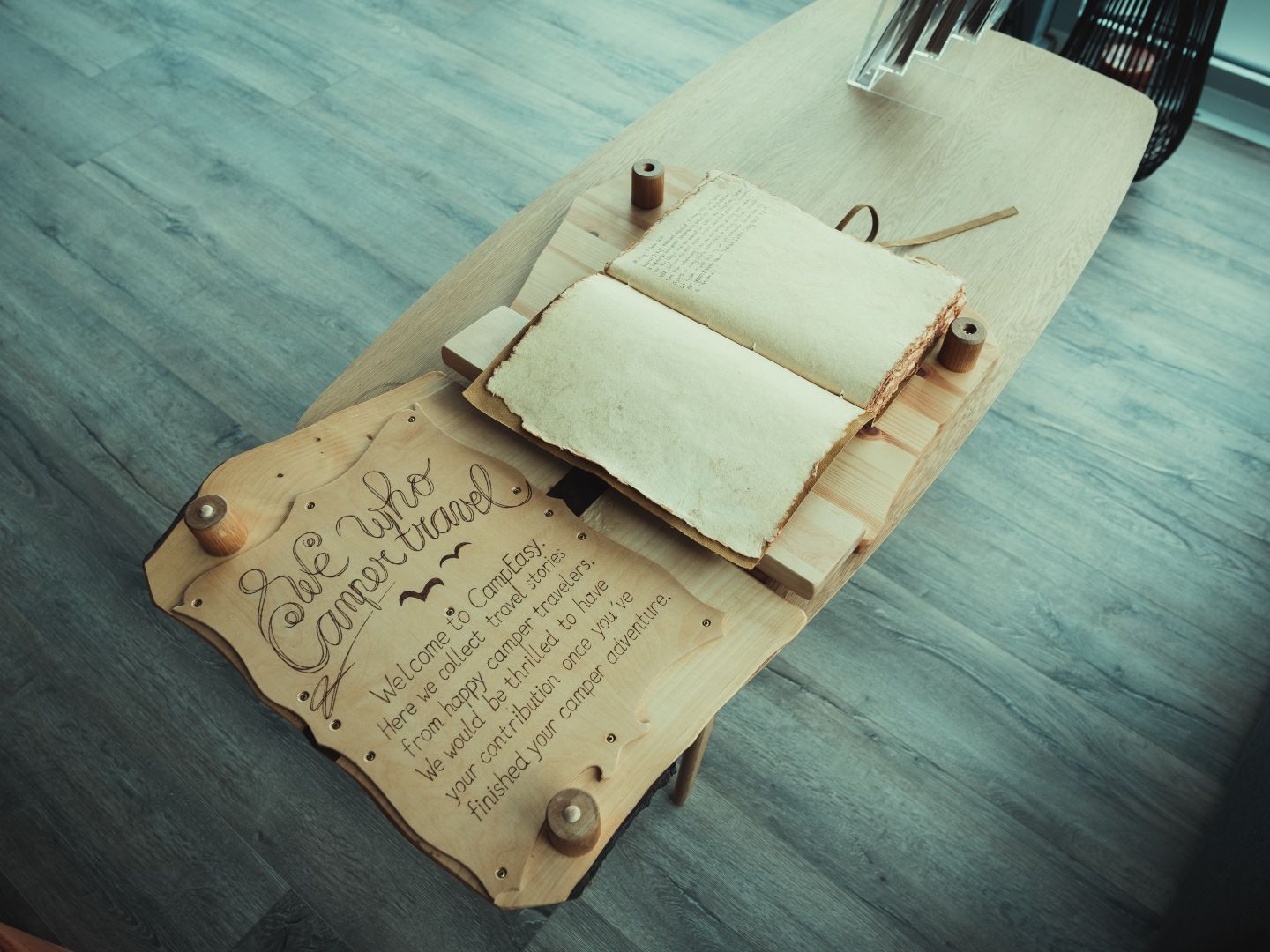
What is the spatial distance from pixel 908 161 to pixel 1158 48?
1039 millimetres

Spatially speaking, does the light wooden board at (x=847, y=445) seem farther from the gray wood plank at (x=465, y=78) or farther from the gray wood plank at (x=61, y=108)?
the gray wood plank at (x=61, y=108)

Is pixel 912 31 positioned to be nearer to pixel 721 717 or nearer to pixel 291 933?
pixel 721 717

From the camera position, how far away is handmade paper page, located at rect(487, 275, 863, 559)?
0.80 metres

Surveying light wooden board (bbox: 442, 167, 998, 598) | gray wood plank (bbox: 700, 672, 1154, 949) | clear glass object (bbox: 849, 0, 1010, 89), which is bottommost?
gray wood plank (bbox: 700, 672, 1154, 949)

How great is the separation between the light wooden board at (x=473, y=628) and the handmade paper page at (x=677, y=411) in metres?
0.06

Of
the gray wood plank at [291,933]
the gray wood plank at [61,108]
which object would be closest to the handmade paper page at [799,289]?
the gray wood plank at [291,933]

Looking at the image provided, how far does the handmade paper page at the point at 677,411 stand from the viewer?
80 cm

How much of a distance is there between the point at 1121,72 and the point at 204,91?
211cm

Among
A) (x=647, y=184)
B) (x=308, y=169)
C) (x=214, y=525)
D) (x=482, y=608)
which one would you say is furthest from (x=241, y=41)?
(x=482, y=608)

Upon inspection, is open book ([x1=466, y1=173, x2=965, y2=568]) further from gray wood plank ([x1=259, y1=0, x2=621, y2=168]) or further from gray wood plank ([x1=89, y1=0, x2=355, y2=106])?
gray wood plank ([x1=89, y1=0, x2=355, y2=106])

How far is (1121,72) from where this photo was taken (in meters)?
1.91

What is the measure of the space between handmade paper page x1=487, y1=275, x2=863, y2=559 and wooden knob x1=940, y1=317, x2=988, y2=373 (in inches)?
6.6

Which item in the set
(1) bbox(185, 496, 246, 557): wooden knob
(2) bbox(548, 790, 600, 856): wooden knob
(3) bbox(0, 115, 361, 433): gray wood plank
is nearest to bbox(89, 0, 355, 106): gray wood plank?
(3) bbox(0, 115, 361, 433): gray wood plank

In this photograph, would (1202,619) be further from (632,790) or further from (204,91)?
(204,91)
